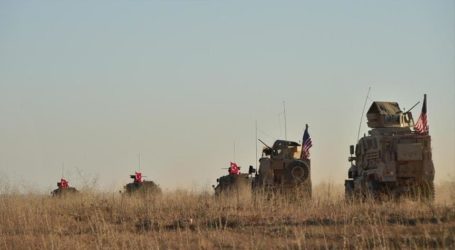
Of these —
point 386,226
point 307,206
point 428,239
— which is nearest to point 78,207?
point 307,206

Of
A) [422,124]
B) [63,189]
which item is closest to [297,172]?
[422,124]

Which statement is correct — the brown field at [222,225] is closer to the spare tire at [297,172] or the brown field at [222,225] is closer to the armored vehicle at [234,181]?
the spare tire at [297,172]

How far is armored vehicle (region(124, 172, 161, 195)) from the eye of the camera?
30.8 metres

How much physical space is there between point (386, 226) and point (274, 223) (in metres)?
2.76

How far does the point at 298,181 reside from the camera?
2520 cm

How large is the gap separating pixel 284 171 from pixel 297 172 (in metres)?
0.58

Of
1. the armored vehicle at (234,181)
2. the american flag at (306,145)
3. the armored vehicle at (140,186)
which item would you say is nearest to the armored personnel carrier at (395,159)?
the american flag at (306,145)

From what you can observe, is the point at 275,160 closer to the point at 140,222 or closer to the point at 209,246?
the point at 140,222

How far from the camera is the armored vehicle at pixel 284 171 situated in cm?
2512

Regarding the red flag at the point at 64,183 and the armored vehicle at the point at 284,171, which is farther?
the red flag at the point at 64,183

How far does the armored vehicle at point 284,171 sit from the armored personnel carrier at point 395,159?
1.71m

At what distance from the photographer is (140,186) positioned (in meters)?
31.6

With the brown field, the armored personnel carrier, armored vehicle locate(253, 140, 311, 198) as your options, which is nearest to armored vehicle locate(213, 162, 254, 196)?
armored vehicle locate(253, 140, 311, 198)

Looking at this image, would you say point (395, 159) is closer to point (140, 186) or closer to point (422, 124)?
point (422, 124)
